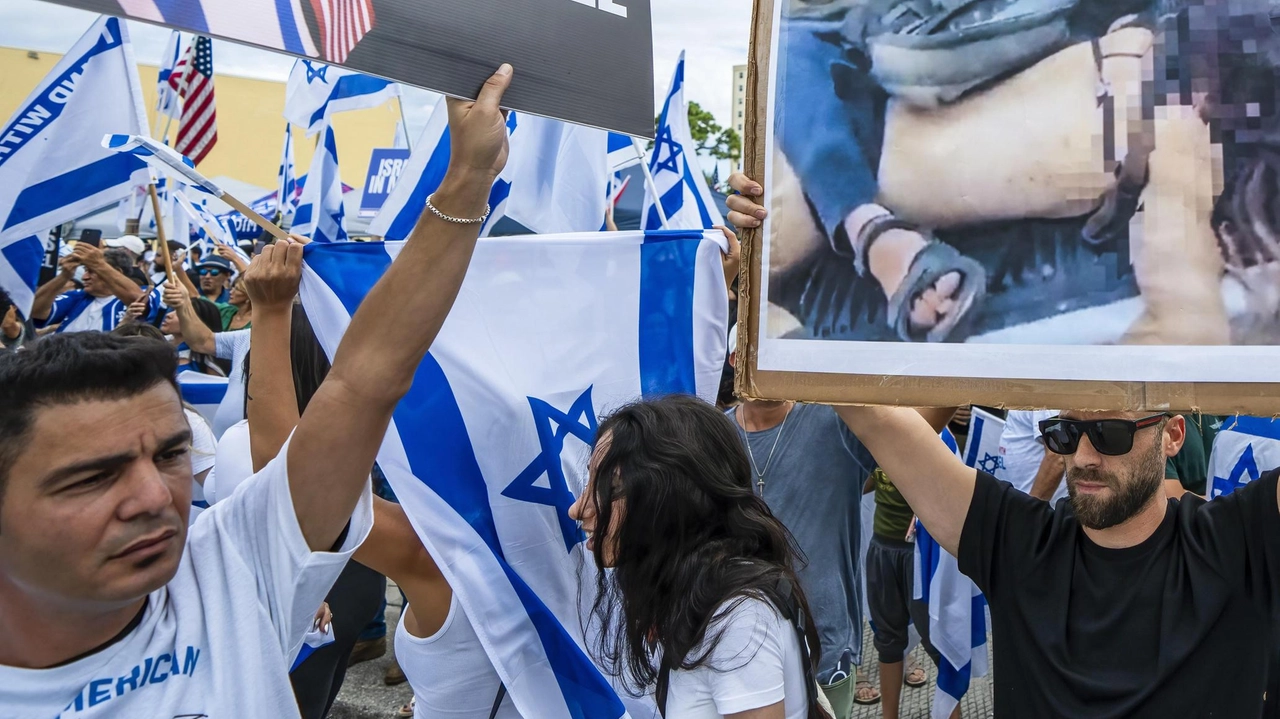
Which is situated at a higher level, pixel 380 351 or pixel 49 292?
pixel 49 292

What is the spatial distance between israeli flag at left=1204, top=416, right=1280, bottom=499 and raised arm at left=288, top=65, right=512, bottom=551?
9.63ft

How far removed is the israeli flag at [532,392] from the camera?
238 centimetres

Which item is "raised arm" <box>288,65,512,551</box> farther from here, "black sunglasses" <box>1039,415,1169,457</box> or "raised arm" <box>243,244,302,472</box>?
"black sunglasses" <box>1039,415,1169,457</box>

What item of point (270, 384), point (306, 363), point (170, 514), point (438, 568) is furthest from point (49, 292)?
point (170, 514)

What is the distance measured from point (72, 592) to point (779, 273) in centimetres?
123

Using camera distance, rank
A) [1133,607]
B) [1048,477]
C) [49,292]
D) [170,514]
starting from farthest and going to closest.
Answer: [49,292]
[1048,477]
[1133,607]
[170,514]

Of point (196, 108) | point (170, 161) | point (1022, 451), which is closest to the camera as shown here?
point (170, 161)

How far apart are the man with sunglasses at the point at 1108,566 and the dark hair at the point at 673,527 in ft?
1.05

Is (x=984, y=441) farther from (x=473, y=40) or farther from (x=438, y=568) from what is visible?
(x=473, y=40)

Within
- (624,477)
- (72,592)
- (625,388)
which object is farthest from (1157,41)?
(72,592)

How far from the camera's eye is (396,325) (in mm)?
1402

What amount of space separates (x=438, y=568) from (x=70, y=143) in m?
3.38

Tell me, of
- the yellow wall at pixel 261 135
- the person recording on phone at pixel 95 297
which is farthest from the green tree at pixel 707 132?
the person recording on phone at pixel 95 297

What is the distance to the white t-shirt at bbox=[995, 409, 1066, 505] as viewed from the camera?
14.0 ft
